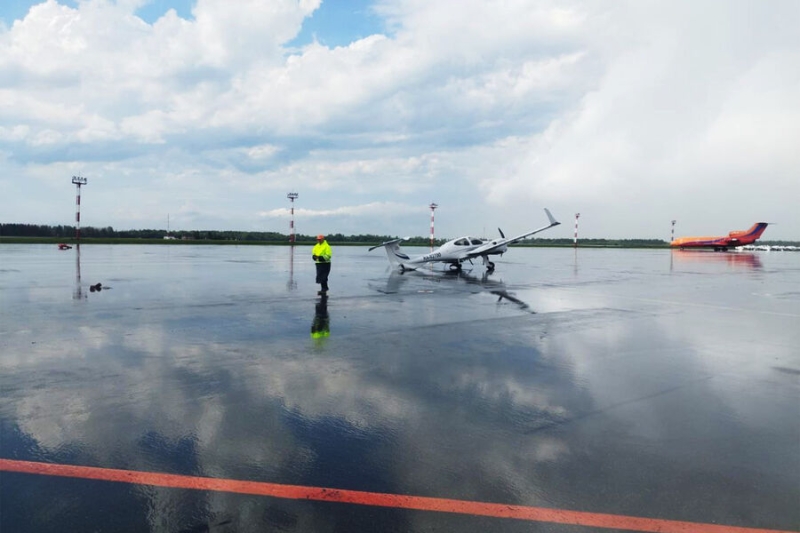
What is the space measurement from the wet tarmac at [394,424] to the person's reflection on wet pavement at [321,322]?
101mm

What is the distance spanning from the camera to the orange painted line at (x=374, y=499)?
9.61ft

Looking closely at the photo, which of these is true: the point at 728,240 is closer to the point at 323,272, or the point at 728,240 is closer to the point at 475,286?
the point at 475,286

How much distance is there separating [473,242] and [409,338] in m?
16.7

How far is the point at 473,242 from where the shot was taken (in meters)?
24.3

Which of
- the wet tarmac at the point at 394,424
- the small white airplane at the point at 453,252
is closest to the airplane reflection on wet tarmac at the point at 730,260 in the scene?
the small white airplane at the point at 453,252

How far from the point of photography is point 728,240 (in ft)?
247

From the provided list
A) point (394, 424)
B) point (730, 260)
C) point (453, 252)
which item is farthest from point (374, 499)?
point (730, 260)

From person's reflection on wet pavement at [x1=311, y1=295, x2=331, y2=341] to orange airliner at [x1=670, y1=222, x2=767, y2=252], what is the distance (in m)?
81.5

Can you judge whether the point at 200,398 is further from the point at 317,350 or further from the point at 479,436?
the point at 479,436

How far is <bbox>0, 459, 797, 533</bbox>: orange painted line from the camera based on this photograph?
293 cm

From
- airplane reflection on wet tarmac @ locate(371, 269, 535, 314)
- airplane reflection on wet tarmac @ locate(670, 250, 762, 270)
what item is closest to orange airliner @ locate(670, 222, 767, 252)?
airplane reflection on wet tarmac @ locate(670, 250, 762, 270)

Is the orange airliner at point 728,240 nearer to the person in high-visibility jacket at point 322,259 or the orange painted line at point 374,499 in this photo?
the person in high-visibility jacket at point 322,259

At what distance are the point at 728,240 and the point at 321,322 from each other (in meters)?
84.7

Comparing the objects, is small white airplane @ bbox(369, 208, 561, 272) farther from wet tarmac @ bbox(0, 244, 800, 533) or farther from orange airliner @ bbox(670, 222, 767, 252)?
orange airliner @ bbox(670, 222, 767, 252)
